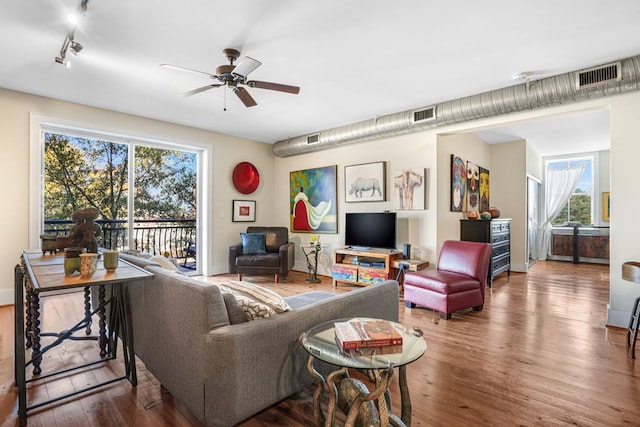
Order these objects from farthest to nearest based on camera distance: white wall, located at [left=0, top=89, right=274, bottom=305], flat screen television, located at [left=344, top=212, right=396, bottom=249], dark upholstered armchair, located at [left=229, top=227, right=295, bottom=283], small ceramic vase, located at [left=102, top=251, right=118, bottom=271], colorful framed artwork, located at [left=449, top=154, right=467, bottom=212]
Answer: dark upholstered armchair, located at [left=229, top=227, right=295, bottom=283] → colorful framed artwork, located at [left=449, top=154, right=467, bottom=212] → flat screen television, located at [left=344, top=212, right=396, bottom=249] → white wall, located at [left=0, top=89, right=274, bottom=305] → small ceramic vase, located at [left=102, top=251, right=118, bottom=271]

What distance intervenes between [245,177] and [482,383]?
16.6 feet

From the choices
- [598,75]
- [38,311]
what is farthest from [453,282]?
[38,311]

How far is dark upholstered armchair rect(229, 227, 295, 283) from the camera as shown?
5.23m

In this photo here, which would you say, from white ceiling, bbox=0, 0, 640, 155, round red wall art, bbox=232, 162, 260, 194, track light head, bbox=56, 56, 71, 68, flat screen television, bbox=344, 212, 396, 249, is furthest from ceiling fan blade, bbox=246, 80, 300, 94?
round red wall art, bbox=232, 162, 260, 194

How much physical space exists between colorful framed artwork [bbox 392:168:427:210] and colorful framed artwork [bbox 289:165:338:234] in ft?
3.87

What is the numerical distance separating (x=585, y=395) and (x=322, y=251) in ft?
13.9

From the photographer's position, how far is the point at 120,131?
15.3ft

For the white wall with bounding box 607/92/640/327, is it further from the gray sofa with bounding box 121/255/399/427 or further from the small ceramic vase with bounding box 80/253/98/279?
the small ceramic vase with bounding box 80/253/98/279

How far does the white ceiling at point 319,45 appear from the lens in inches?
89.6

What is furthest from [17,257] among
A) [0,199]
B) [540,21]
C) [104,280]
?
[540,21]

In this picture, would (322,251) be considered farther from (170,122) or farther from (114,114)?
(114,114)

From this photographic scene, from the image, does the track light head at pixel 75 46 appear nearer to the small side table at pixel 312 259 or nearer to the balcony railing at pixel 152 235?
the balcony railing at pixel 152 235

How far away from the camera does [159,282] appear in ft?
6.21

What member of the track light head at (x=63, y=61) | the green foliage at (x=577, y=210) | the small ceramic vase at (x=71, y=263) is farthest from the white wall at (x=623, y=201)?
the green foliage at (x=577, y=210)
